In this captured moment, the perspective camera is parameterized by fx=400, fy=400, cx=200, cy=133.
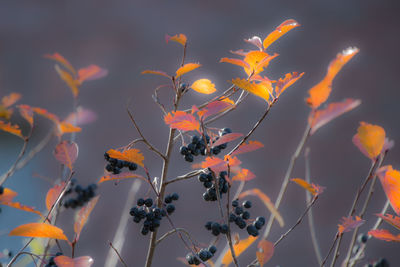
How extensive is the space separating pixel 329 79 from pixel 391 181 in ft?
0.56

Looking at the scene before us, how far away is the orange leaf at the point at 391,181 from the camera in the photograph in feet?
1.77

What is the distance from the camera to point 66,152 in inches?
27.2

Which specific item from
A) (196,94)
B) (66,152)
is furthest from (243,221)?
(196,94)

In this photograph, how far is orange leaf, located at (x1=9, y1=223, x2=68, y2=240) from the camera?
1.78 ft

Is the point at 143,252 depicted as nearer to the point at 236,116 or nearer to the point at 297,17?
the point at 236,116

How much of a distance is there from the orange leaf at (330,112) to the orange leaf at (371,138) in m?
0.07

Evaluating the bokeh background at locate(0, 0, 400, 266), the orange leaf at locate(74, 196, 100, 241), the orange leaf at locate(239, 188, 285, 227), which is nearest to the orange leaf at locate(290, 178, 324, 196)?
the orange leaf at locate(239, 188, 285, 227)

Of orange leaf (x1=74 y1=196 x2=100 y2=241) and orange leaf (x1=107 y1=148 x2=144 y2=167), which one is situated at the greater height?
orange leaf (x1=107 y1=148 x2=144 y2=167)

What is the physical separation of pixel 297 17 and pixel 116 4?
3.38 feet

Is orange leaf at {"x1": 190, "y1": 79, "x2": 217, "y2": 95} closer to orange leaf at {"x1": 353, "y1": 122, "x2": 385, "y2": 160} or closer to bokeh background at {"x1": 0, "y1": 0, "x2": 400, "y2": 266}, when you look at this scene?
orange leaf at {"x1": 353, "y1": 122, "x2": 385, "y2": 160}

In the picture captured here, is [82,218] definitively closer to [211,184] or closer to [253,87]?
[211,184]

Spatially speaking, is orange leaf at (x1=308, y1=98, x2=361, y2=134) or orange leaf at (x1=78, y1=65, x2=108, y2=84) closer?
orange leaf at (x1=308, y1=98, x2=361, y2=134)

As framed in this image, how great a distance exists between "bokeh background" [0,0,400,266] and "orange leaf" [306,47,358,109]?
4.58ft

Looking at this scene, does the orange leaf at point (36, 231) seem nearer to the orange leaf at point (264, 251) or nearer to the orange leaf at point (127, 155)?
the orange leaf at point (127, 155)
